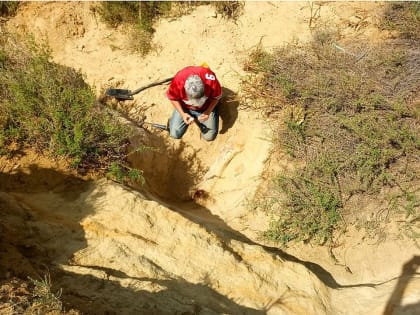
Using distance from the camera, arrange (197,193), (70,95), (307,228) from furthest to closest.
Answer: (197,193) < (307,228) < (70,95)

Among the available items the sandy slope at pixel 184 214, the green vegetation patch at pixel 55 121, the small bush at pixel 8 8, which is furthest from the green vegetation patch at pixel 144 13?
the green vegetation patch at pixel 55 121

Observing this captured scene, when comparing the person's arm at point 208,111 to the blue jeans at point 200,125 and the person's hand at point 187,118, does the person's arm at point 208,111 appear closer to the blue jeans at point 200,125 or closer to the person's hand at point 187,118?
the person's hand at point 187,118

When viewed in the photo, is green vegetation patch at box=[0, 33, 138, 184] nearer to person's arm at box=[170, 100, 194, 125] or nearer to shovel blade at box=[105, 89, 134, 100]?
person's arm at box=[170, 100, 194, 125]

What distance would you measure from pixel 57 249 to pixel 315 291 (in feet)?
6.93

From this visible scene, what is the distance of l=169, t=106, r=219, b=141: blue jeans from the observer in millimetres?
5355

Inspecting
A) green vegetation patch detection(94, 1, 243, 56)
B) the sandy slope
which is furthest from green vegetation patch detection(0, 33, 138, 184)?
green vegetation patch detection(94, 1, 243, 56)

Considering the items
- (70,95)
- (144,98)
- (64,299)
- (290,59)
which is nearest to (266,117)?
(290,59)

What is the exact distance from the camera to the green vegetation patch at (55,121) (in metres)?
3.77

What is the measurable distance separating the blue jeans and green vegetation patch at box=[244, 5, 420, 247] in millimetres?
570

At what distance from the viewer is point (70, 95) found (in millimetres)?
3969

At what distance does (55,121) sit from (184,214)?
153 cm

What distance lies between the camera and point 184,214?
158 inches

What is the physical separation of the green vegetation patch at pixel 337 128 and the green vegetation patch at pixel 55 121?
1.94 meters

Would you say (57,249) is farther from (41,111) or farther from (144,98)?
(144,98)
